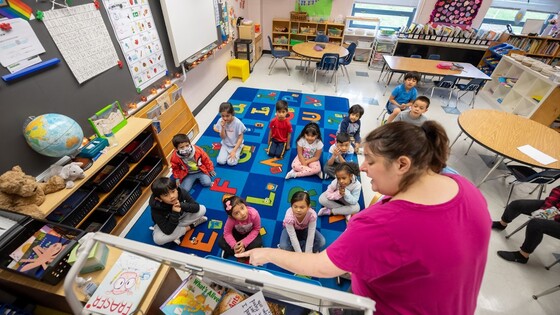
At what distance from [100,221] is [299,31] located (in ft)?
21.5

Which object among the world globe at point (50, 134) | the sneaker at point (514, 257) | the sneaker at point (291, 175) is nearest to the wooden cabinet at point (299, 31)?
the sneaker at point (291, 175)

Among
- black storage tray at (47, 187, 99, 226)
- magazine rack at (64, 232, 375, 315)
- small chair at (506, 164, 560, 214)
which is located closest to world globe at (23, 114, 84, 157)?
black storage tray at (47, 187, 99, 226)

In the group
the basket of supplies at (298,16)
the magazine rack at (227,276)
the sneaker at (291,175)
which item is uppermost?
the magazine rack at (227,276)

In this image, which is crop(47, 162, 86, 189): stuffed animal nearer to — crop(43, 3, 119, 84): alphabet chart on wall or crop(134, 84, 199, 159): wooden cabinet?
crop(43, 3, 119, 84): alphabet chart on wall

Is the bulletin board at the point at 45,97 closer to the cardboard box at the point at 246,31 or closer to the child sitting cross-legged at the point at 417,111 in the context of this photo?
the child sitting cross-legged at the point at 417,111

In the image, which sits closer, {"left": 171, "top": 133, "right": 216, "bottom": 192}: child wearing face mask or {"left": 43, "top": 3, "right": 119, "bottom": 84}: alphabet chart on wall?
{"left": 43, "top": 3, "right": 119, "bottom": 84}: alphabet chart on wall

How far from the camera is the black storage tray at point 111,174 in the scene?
2.11 metres

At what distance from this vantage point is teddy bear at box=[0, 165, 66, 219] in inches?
57.5

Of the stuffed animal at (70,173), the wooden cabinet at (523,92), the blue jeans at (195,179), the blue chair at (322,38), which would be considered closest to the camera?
the stuffed animal at (70,173)

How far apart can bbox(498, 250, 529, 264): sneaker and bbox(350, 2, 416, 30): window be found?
6268 millimetres

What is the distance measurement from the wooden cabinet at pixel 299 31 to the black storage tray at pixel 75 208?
6301 millimetres

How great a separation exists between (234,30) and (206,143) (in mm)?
3462

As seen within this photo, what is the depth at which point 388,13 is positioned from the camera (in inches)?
253

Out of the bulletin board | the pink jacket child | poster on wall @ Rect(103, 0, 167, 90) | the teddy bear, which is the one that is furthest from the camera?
poster on wall @ Rect(103, 0, 167, 90)
